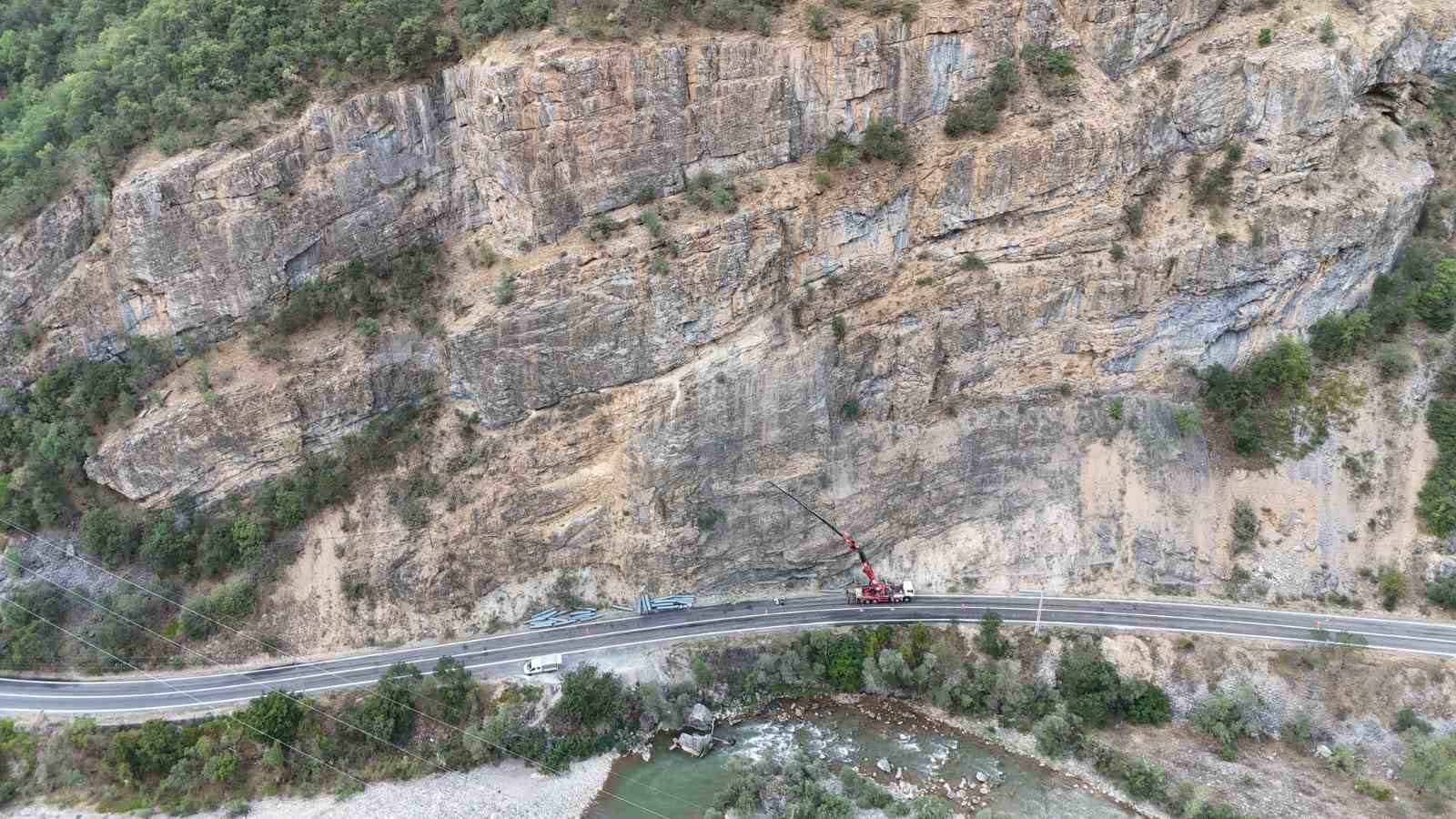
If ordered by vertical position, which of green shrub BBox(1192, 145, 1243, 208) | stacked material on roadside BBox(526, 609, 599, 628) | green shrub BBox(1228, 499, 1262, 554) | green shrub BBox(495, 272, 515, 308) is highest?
green shrub BBox(1192, 145, 1243, 208)

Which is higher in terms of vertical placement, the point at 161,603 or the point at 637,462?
the point at 637,462

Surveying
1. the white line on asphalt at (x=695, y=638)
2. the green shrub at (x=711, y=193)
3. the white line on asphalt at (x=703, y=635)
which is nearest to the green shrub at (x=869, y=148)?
the green shrub at (x=711, y=193)

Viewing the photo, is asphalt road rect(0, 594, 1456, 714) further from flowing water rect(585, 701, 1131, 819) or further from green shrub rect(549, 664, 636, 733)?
flowing water rect(585, 701, 1131, 819)

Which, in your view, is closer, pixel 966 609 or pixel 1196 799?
pixel 1196 799

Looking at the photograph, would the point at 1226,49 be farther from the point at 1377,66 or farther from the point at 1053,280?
the point at 1053,280

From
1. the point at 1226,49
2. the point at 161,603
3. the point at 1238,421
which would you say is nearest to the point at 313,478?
the point at 161,603

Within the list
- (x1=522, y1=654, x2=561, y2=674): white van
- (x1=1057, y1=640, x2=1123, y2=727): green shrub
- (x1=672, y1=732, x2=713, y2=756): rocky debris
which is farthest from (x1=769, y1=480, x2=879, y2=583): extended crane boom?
(x1=522, y1=654, x2=561, y2=674): white van
